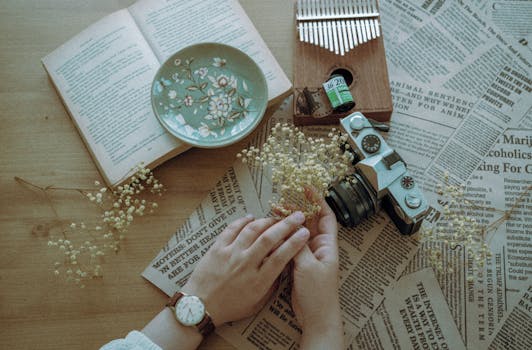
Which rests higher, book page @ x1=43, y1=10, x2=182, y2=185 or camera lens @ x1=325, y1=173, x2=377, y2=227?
book page @ x1=43, y1=10, x2=182, y2=185

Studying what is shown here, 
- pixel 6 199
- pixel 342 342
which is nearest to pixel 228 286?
pixel 342 342

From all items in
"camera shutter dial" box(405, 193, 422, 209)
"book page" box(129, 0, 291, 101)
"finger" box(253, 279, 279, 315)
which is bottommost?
"finger" box(253, 279, 279, 315)

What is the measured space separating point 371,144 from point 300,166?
13 centimetres

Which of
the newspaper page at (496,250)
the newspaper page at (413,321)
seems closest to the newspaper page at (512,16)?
the newspaper page at (496,250)

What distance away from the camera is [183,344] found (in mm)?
835

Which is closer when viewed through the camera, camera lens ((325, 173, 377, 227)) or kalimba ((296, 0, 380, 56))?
camera lens ((325, 173, 377, 227))

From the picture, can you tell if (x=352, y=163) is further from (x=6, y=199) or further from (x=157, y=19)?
(x=6, y=199)

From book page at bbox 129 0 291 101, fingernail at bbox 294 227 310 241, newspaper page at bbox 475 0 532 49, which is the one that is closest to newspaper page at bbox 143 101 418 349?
fingernail at bbox 294 227 310 241

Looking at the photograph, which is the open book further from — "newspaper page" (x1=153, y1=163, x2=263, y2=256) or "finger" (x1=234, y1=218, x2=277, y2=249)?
"finger" (x1=234, y1=218, x2=277, y2=249)

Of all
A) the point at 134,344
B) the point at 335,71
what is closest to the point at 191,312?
the point at 134,344

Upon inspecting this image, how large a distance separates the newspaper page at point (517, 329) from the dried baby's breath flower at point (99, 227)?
670 mm

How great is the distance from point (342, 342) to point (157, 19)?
0.74m

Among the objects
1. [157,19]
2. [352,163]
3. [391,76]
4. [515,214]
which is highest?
[157,19]

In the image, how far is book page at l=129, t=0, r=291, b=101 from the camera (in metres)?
1.01
